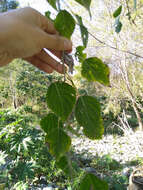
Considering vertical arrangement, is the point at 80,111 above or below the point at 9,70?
above

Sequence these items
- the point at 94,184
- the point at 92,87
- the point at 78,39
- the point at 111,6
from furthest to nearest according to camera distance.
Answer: the point at 92,87, the point at 78,39, the point at 111,6, the point at 94,184

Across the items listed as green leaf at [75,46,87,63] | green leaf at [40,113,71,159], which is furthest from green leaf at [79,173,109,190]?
green leaf at [75,46,87,63]

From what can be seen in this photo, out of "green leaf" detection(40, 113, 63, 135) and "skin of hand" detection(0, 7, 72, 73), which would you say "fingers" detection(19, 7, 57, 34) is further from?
"green leaf" detection(40, 113, 63, 135)

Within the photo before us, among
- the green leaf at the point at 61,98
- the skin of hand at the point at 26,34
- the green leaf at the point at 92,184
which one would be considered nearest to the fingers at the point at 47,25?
the skin of hand at the point at 26,34

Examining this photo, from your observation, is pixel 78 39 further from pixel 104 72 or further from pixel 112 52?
pixel 104 72

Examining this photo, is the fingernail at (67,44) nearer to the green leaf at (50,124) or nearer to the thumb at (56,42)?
the thumb at (56,42)

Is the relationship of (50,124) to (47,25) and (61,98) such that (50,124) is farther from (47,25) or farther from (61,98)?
(47,25)

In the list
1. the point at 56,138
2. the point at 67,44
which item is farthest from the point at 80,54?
the point at 56,138

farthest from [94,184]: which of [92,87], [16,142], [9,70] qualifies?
[9,70]
